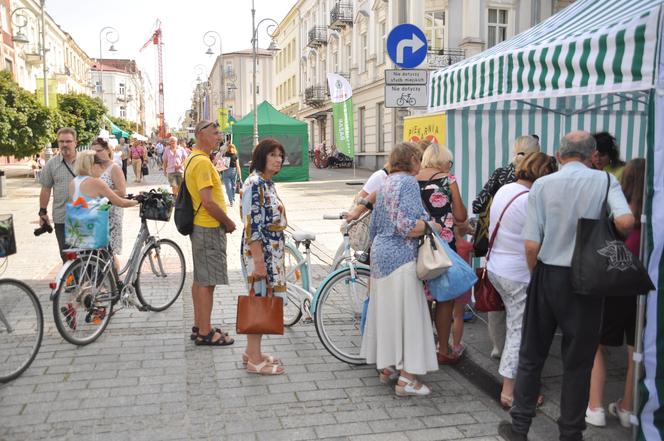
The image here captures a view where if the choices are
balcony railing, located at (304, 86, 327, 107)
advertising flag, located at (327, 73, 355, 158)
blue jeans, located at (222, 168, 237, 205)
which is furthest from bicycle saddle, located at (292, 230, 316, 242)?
balcony railing, located at (304, 86, 327, 107)

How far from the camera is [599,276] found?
120 inches

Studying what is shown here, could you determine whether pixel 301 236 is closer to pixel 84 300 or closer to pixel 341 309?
pixel 341 309

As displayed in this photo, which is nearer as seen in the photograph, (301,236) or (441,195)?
(441,195)

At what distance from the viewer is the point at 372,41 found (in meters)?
31.9

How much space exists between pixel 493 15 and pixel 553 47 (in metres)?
25.5

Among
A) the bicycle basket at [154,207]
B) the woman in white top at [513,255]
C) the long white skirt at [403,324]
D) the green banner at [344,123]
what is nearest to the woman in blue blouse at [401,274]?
the long white skirt at [403,324]

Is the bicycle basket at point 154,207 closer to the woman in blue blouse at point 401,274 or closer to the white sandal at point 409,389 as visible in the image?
the woman in blue blouse at point 401,274

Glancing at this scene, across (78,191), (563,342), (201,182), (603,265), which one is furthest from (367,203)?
(78,191)

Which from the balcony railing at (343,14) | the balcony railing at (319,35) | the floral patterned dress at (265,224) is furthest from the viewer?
the balcony railing at (319,35)

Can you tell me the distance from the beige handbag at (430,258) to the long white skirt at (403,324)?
0.27 ft

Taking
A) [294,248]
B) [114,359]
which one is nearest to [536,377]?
[294,248]

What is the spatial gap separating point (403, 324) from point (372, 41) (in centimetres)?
2970

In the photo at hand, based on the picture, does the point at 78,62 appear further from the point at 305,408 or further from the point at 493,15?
the point at 305,408

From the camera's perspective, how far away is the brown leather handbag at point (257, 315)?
4359 millimetres
